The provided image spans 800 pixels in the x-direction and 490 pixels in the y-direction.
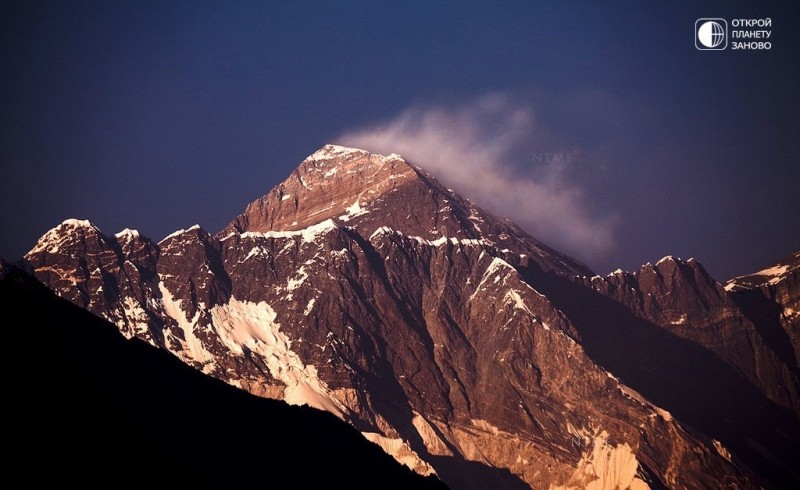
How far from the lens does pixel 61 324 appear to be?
541 ft

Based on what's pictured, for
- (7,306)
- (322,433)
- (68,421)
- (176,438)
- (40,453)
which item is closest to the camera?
(40,453)

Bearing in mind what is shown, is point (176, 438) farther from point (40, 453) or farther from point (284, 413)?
point (40, 453)

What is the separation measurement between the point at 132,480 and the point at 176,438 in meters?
36.3

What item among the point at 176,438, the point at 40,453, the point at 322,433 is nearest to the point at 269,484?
the point at 176,438

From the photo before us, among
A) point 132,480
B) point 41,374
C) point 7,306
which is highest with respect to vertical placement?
point 7,306

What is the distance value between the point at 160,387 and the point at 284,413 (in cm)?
2235

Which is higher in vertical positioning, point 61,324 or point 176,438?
point 61,324

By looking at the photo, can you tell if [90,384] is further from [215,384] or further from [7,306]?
[215,384]

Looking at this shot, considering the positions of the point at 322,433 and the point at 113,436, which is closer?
the point at 113,436

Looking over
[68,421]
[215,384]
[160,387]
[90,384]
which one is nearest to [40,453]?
[68,421]

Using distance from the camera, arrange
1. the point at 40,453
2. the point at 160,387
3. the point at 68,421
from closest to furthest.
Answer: the point at 40,453, the point at 68,421, the point at 160,387

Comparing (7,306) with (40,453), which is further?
(7,306)

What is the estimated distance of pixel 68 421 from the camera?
122438 mm

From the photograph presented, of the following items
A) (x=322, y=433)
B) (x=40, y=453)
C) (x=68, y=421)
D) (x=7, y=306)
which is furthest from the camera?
(x=322, y=433)
